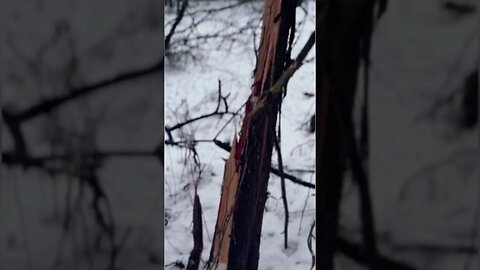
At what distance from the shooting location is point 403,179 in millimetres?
1402

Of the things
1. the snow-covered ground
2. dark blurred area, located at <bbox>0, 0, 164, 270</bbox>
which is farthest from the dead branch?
dark blurred area, located at <bbox>0, 0, 164, 270</bbox>

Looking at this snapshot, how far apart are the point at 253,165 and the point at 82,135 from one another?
1.02 meters

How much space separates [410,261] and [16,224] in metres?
0.76

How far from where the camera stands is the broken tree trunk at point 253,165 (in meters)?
2.30

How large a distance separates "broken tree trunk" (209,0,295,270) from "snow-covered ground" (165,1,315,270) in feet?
0.11

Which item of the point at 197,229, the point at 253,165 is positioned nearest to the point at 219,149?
the point at 253,165

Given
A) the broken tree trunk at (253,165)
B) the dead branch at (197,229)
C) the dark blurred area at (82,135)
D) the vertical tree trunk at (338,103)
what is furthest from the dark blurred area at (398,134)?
the dead branch at (197,229)

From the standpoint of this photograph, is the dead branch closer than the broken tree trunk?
No

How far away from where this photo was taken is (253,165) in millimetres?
2396

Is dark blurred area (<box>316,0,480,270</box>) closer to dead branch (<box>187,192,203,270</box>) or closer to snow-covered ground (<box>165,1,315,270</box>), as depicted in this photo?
snow-covered ground (<box>165,1,315,270</box>)

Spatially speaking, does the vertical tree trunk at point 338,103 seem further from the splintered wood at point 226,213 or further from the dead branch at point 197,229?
the dead branch at point 197,229

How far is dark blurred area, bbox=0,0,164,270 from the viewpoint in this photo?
1.43 m

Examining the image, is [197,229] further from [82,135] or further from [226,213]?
[82,135]

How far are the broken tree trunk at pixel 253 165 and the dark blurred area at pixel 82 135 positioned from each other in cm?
89
